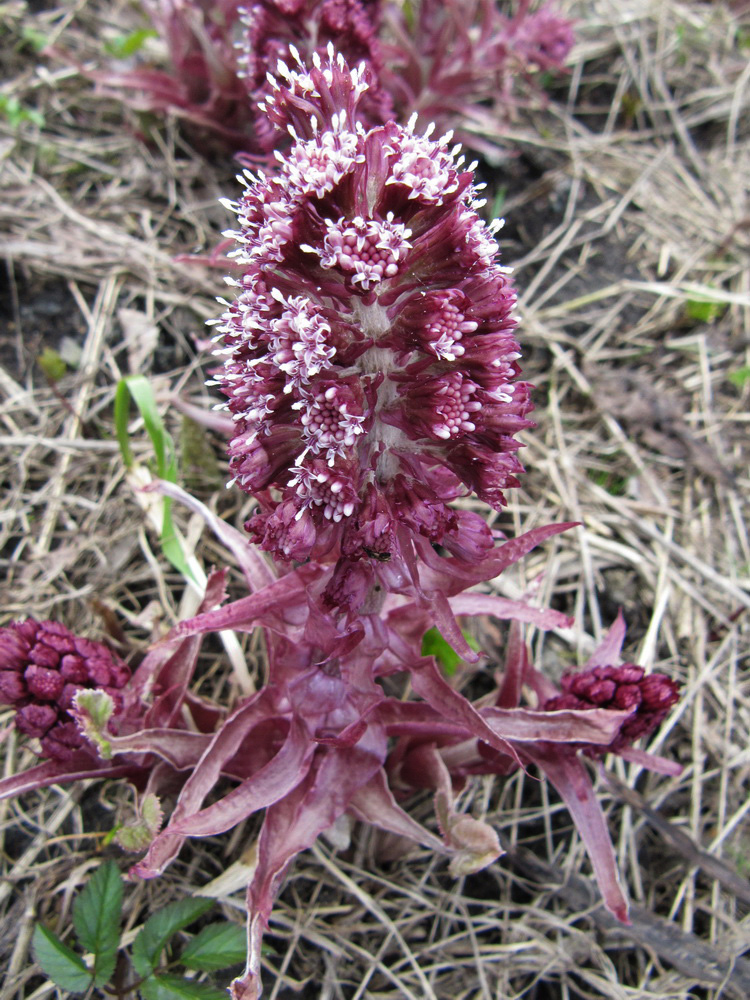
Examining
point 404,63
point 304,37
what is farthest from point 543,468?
point 404,63

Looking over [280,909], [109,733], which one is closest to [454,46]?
[109,733]

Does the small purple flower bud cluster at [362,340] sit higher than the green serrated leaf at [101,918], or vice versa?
the small purple flower bud cluster at [362,340]

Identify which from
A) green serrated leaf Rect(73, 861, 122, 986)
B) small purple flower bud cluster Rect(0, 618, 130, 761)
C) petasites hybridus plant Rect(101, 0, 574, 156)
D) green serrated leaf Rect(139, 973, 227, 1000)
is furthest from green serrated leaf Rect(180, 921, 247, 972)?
petasites hybridus plant Rect(101, 0, 574, 156)

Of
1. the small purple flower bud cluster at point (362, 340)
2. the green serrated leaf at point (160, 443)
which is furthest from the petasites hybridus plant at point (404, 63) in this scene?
the small purple flower bud cluster at point (362, 340)

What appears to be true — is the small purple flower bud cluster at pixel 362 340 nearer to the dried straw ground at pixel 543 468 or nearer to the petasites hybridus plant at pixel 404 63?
the dried straw ground at pixel 543 468

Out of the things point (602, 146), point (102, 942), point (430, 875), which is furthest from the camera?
point (602, 146)

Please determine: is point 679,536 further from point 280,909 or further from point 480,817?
point 280,909

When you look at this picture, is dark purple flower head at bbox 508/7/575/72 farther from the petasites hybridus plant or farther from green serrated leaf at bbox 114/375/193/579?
green serrated leaf at bbox 114/375/193/579

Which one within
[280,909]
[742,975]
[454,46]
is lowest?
[742,975]
